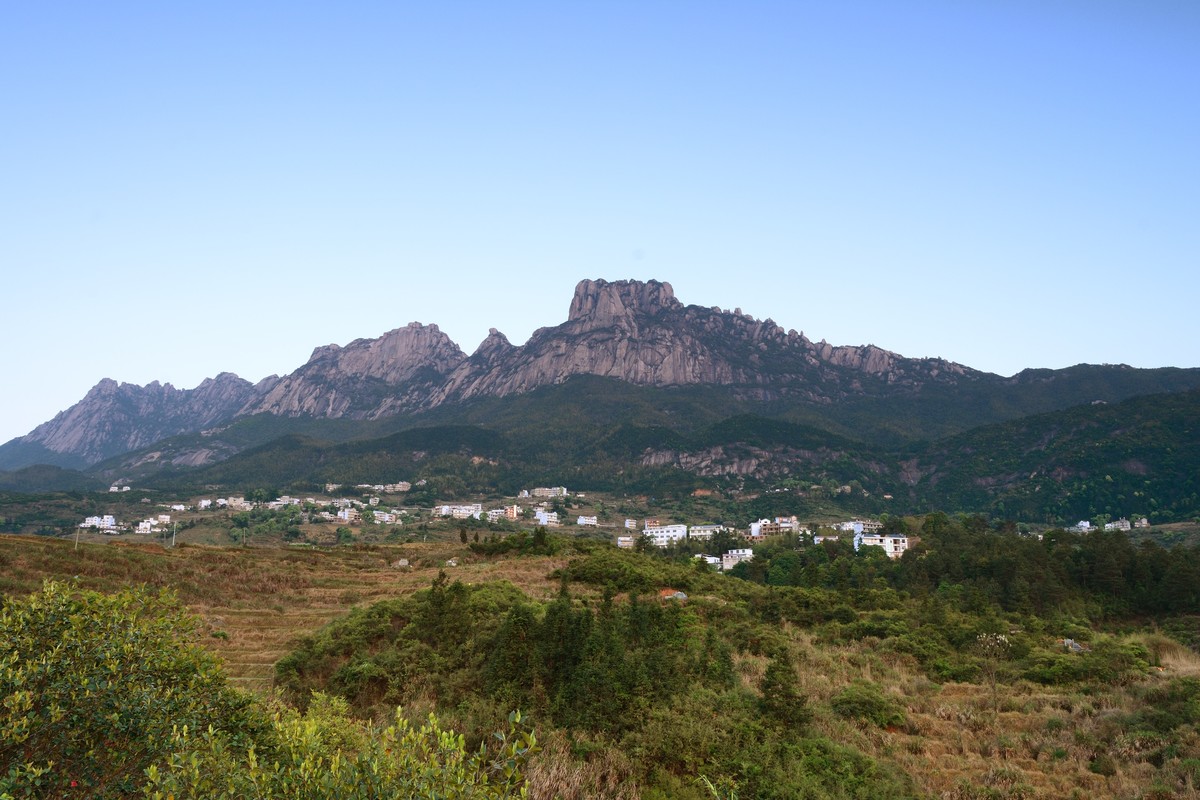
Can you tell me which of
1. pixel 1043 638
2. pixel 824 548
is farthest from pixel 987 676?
pixel 824 548

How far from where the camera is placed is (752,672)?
22250 millimetres

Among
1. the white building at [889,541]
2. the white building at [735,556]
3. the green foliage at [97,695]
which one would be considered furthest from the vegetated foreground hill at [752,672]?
the white building at [735,556]

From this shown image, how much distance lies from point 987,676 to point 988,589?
23.7 m

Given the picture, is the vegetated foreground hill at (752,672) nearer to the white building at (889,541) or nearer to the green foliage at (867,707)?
the green foliage at (867,707)

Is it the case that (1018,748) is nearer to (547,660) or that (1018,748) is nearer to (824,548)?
(547,660)

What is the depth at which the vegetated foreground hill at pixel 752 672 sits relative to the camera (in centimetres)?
1523

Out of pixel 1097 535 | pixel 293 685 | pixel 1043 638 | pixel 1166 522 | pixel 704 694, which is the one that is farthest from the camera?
pixel 1166 522

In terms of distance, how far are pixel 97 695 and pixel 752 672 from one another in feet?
60.6

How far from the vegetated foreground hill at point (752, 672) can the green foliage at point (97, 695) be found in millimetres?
5995

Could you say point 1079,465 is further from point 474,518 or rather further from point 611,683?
point 611,683

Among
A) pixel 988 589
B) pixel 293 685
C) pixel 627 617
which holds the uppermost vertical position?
pixel 627 617

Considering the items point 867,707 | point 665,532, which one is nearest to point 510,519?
point 665,532

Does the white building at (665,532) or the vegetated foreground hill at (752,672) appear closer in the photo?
the vegetated foreground hill at (752,672)

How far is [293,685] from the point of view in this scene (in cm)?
2214
